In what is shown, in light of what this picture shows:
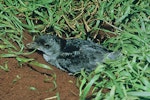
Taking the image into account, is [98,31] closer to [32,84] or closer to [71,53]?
[71,53]

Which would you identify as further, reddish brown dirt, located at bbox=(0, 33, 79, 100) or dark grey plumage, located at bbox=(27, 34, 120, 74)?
dark grey plumage, located at bbox=(27, 34, 120, 74)

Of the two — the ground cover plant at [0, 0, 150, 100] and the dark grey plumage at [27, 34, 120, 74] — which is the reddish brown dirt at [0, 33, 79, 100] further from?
the dark grey plumage at [27, 34, 120, 74]

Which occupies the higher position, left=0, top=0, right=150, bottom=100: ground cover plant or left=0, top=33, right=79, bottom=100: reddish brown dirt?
left=0, top=0, right=150, bottom=100: ground cover plant

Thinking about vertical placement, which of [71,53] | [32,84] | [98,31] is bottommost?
[32,84]

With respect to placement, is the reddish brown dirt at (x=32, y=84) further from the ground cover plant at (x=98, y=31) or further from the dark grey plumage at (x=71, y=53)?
the dark grey plumage at (x=71, y=53)

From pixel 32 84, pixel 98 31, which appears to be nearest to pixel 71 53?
pixel 32 84

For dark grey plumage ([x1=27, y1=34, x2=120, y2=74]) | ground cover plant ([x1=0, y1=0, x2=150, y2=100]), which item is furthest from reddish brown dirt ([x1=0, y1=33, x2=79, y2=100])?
dark grey plumage ([x1=27, y1=34, x2=120, y2=74])
